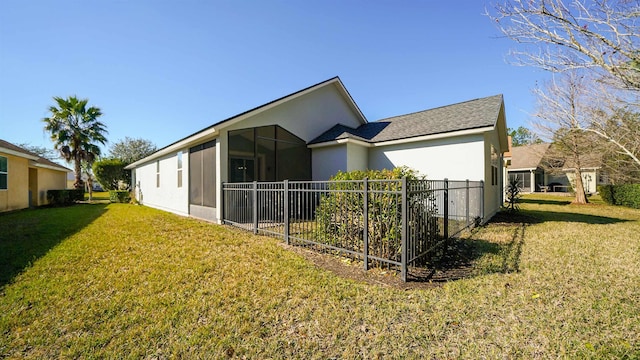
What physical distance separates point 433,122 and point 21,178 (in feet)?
71.9

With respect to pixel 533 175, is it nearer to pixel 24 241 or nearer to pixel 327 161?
pixel 327 161

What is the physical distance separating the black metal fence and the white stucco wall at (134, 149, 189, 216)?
6.19 m

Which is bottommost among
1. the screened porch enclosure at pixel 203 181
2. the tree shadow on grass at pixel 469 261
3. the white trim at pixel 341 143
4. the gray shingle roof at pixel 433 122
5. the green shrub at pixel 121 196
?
the tree shadow on grass at pixel 469 261

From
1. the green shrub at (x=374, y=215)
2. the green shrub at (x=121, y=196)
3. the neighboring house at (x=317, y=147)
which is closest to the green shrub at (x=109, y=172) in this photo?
the green shrub at (x=121, y=196)

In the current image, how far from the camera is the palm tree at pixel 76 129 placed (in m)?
18.8

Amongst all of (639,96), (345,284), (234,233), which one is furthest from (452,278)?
(639,96)

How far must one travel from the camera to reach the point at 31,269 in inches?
183

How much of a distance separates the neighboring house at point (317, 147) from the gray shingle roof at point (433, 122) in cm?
4

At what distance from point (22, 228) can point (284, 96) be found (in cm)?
1029

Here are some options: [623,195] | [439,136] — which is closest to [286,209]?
[439,136]

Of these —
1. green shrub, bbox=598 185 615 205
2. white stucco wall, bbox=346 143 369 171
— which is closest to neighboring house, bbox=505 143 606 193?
green shrub, bbox=598 185 615 205

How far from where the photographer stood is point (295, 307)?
326 cm

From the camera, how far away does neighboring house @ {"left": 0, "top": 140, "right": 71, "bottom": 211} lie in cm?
1243

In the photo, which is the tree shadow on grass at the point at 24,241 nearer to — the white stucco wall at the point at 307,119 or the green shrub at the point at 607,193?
the white stucco wall at the point at 307,119
